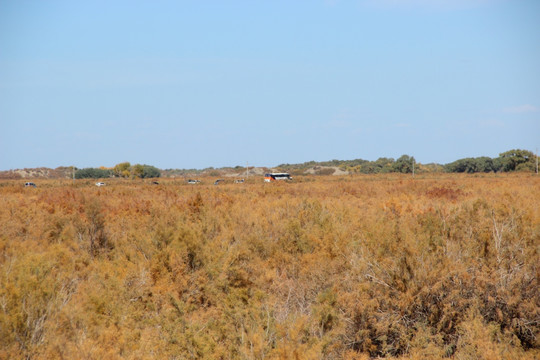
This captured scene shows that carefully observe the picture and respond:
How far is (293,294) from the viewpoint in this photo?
9672 millimetres

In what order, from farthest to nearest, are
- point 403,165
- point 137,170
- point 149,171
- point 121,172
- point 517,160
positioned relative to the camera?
point 149,171 < point 137,170 < point 121,172 < point 403,165 < point 517,160

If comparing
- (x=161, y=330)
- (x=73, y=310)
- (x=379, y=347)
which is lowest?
(x=379, y=347)

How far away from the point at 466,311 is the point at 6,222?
12.5 m

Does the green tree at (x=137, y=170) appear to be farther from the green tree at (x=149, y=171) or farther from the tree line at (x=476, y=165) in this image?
the tree line at (x=476, y=165)

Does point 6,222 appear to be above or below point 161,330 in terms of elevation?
above

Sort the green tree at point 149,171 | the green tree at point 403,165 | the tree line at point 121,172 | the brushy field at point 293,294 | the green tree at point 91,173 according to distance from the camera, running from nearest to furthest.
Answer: the brushy field at point 293,294 → the green tree at point 403,165 → the green tree at point 91,173 → the tree line at point 121,172 → the green tree at point 149,171

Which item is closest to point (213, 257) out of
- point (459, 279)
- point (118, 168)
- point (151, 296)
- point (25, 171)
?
point (151, 296)

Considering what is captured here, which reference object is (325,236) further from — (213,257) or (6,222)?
(6,222)

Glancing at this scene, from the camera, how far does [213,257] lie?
1083 cm

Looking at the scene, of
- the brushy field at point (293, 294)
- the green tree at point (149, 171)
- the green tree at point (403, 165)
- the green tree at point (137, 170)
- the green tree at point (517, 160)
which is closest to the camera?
Answer: the brushy field at point (293, 294)

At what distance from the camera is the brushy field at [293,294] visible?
6.78 meters

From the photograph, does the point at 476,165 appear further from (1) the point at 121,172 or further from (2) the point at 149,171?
(1) the point at 121,172

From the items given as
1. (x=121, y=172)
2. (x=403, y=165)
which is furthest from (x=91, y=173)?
(x=403, y=165)

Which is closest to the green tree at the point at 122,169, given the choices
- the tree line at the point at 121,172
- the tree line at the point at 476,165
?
the tree line at the point at 121,172
